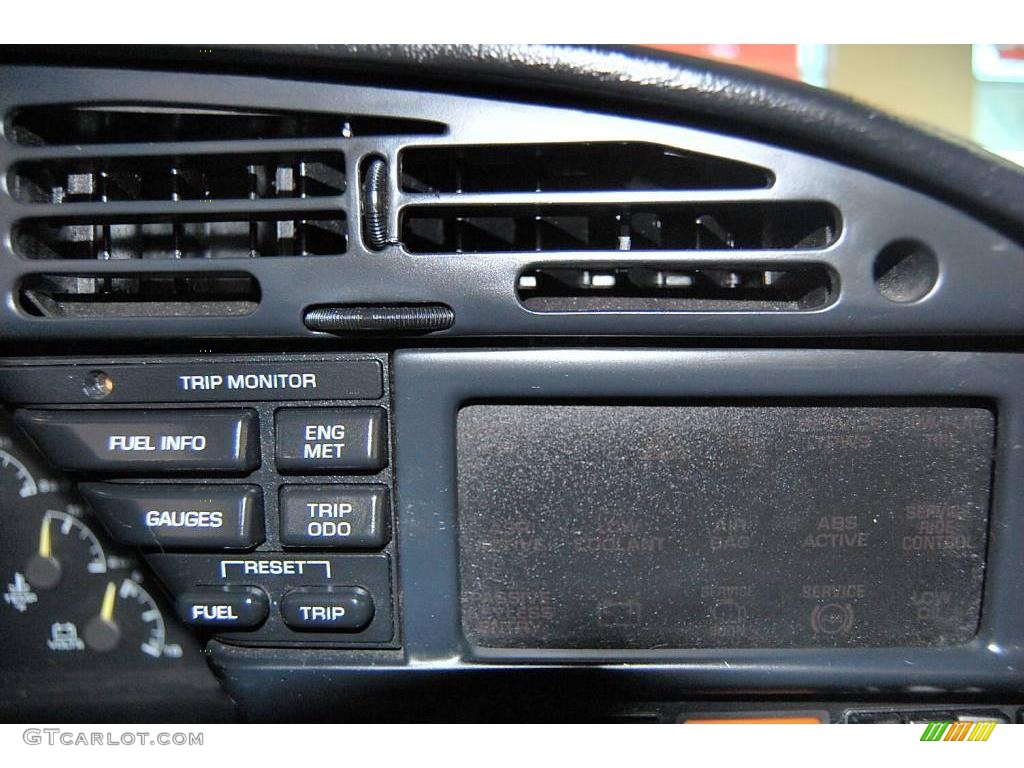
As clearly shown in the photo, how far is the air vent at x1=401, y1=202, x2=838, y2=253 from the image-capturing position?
0.72m

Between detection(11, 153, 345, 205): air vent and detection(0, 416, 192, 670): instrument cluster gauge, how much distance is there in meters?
0.26

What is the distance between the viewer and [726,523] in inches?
29.7

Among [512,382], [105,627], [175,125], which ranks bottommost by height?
[105,627]

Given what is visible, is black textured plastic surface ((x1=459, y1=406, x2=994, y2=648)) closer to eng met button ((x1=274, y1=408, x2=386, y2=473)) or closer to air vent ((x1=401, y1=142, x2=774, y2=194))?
eng met button ((x1=274, y1=408, x2=386, y2=473))

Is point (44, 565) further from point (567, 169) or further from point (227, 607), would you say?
point (567, 169)

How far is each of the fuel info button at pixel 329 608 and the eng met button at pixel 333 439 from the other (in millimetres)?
132

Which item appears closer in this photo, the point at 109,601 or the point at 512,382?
the point at 512,382

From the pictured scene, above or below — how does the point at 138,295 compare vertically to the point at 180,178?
below

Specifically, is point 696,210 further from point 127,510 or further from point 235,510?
point 127,510

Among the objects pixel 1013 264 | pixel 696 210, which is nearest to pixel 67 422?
pixel 696 210

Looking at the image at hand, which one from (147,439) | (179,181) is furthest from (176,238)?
(147,439)

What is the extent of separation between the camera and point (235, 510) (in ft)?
2.51

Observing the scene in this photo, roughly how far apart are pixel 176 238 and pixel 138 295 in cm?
7
